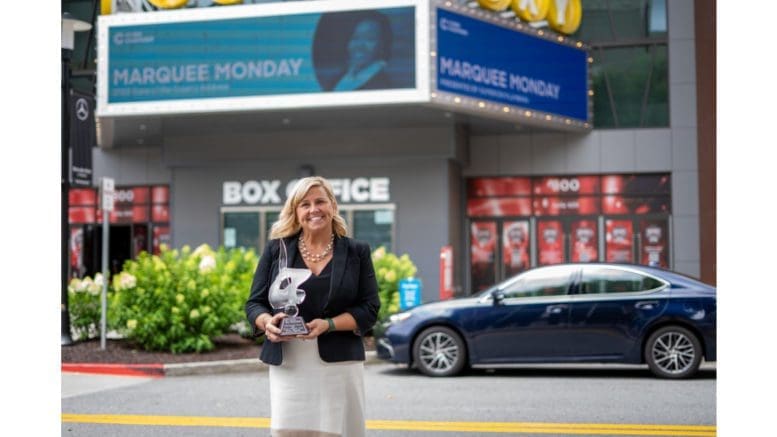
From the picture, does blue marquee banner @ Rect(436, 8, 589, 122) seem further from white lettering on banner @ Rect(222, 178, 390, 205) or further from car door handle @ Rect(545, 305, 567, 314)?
car door handle @ Rect(545, 305, 567, 314)

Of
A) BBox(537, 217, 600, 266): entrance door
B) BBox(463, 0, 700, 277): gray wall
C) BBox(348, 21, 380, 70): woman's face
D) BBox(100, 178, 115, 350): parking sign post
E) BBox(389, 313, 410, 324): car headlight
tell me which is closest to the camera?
BBox(389, 313, 410, 324): car headlight

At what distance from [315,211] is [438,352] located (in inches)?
348

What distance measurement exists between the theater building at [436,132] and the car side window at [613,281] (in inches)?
324

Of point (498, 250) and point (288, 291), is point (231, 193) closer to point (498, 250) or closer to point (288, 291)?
point (498, 250)

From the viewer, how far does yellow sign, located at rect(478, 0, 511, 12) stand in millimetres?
22409

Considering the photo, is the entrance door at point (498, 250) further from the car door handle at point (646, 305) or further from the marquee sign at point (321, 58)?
the car door handle at point (646, 305)

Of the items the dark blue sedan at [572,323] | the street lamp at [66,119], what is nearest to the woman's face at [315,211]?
the dark blue sedan at [572,323]

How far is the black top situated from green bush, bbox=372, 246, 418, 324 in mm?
12057

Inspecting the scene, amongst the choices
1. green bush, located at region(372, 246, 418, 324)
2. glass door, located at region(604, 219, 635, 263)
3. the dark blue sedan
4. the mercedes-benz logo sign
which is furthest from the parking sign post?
glass door, located at region(604, 219, 635, 263)

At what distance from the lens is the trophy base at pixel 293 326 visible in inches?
190

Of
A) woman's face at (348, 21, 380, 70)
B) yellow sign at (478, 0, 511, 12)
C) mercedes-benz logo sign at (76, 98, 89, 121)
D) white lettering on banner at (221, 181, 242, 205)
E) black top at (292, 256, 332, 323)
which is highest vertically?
yellow sign at (478, 0, 511, 12)

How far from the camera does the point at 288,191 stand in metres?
24.7

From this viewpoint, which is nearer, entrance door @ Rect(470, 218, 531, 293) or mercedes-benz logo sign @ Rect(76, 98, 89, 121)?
mercedes-benz logo sign @ Rect(76, 98, 89, 121)
